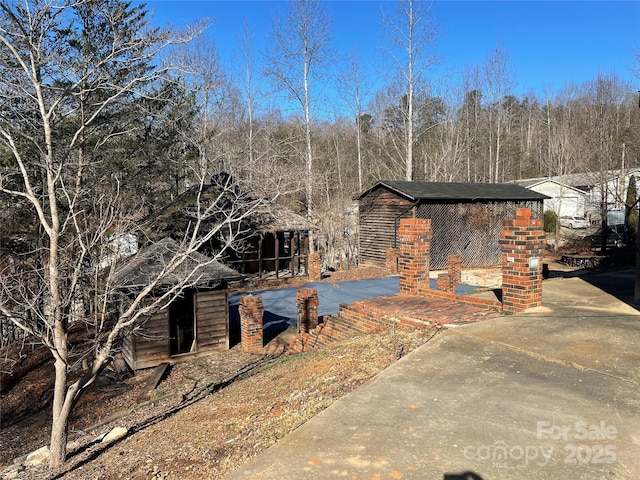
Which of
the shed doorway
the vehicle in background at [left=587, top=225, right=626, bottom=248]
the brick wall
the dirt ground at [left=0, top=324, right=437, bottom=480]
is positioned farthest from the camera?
the vehicle in background at [left=587, top=225, right=626, bottom=248]

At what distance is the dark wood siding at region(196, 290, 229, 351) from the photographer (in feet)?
33.8

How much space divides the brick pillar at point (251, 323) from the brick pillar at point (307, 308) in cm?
90

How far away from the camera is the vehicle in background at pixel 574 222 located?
36.7m

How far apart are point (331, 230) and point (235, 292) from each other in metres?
7.91

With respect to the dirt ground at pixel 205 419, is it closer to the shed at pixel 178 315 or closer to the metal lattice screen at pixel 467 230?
the shed at pixel 178 315

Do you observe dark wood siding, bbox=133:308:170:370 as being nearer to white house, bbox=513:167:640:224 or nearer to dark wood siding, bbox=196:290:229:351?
dark wood siding, bbox=196:290:229:351

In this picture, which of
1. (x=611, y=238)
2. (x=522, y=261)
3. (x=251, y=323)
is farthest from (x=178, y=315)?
(x=611, y=238)

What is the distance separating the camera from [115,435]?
231 inches

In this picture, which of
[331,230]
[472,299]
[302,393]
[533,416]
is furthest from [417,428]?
[331,230]

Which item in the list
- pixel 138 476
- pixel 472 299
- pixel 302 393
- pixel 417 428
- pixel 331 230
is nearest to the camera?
pixel 417 428

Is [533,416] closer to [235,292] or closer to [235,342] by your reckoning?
[235,342]

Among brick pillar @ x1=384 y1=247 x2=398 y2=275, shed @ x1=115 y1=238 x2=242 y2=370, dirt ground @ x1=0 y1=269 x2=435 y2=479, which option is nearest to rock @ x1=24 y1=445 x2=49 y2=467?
dirt ground @ x1=0 y1=269 x2=435 y2=479

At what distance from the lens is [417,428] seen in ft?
10.8

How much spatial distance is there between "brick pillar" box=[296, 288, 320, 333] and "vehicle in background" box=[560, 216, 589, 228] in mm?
34023
